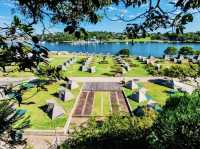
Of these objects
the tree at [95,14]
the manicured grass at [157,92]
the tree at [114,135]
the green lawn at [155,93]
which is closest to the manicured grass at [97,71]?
the manicured grass at [157,92]

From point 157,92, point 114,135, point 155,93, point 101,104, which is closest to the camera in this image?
point 114,135

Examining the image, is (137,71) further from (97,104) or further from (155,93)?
(97,104)

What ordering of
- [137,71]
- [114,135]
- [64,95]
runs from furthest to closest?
1. [137,71]
2. [64,95]
3. [114,135]

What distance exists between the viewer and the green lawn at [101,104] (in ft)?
162

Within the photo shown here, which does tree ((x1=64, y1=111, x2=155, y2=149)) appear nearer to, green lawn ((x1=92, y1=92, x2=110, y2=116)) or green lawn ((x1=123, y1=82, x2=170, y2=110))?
green lawn ((x1=92, y1=92, x2=110, y2=116))

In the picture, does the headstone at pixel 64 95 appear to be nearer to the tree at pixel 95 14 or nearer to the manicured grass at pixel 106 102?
the manicured grass at pixel 106 102

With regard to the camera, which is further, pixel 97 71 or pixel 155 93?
pixel 97 71

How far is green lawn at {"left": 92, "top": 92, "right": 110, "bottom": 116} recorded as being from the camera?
1939 inches

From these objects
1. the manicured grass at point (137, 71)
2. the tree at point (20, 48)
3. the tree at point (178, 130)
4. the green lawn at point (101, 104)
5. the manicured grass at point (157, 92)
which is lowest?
the green lawn at point (101, 104)

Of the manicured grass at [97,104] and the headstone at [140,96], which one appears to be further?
the headstone at [140,96]

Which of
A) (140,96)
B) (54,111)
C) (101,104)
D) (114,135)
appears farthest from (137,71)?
(114,135)

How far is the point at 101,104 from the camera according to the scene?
54.1 m

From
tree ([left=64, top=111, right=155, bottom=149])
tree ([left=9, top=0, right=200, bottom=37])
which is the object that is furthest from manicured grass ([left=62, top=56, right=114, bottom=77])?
tree ([left=9, top=0, right=200, bottom=37])

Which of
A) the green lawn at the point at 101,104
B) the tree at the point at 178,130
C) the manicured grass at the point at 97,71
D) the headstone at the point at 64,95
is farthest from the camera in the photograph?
the manicured grass at the point at 97,71
